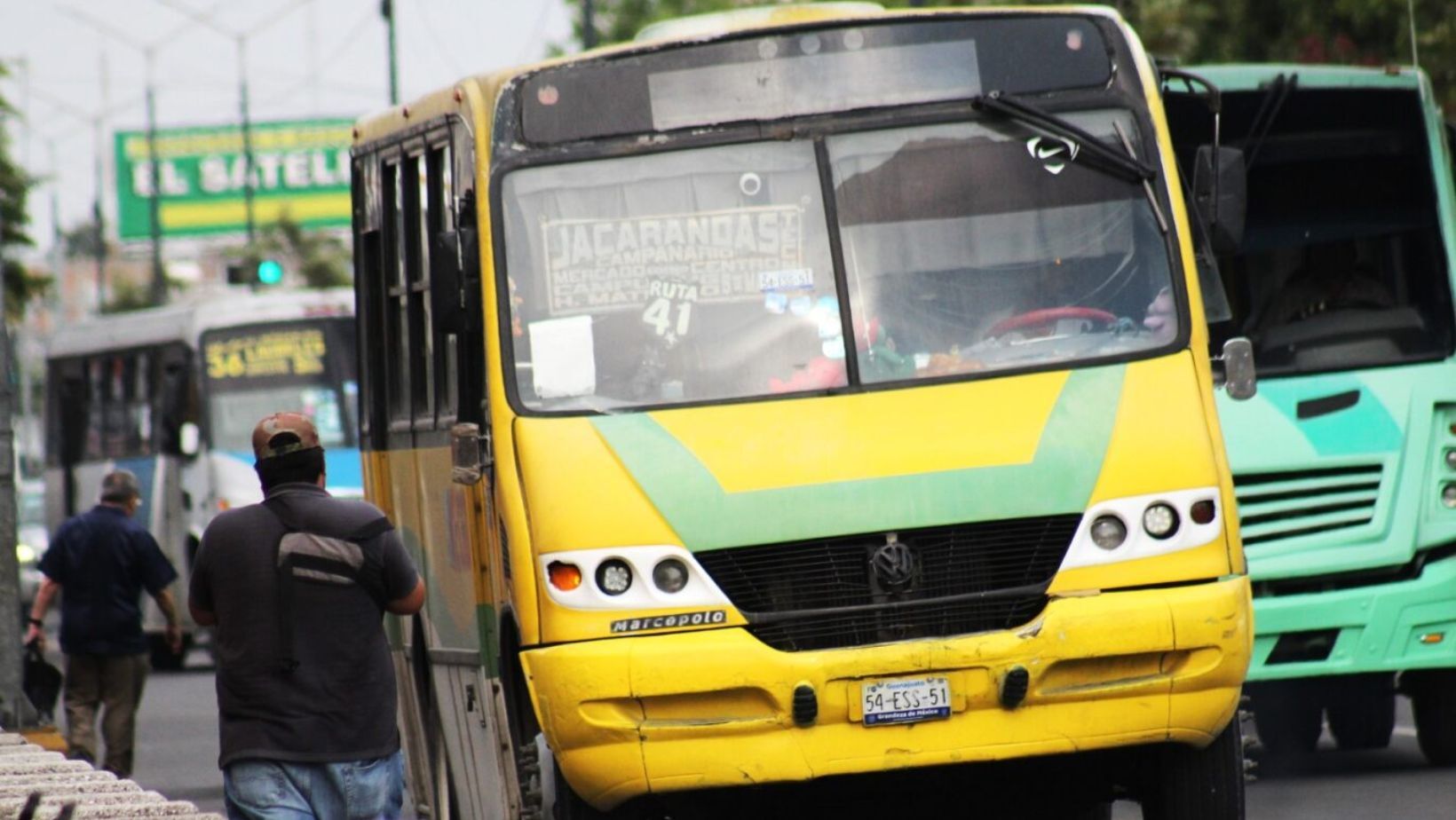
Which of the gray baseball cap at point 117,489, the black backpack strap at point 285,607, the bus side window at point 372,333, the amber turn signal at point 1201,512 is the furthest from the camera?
the gray baseball cap at point 117,489

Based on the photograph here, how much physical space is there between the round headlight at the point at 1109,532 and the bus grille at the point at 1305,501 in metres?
4.00

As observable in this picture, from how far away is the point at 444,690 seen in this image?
A: 11.2 meters

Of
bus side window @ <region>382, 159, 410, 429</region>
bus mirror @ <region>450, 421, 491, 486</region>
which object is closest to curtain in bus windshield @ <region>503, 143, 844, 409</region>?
bus mirror @ <region>450, 421, 491, 486</region>

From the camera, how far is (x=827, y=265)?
9289 mm

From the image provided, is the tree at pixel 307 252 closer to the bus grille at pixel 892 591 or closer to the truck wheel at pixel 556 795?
the truck wheel at pixel 556 795

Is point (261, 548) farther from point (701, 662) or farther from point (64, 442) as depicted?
point (64, 442)

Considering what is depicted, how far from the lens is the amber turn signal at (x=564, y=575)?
875cm

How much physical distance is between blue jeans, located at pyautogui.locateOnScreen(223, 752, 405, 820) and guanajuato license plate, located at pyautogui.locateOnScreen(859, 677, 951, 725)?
1.51 m

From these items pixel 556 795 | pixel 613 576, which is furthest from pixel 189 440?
pixel 613 576

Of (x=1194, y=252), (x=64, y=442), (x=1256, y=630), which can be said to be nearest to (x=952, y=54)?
(x=1194, y=252)

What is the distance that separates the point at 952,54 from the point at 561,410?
1.71 metres

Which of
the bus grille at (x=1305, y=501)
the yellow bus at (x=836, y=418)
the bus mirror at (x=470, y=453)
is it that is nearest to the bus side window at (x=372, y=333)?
the yellow bus at (x=836, y=418)

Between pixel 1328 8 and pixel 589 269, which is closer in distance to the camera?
pixel 589 269

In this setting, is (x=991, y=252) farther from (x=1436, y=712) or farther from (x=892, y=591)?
(x=1436, y=712)
